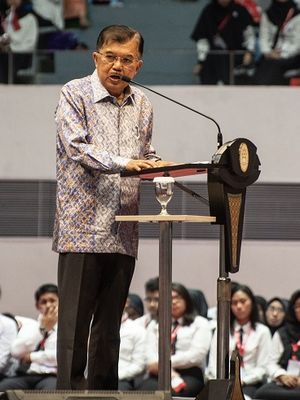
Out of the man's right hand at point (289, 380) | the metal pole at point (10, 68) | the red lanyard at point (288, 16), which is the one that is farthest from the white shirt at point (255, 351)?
the metal pole at point (10, 68)

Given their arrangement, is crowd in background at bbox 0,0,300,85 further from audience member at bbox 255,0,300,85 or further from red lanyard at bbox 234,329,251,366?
red lanyard at bbox 234,329,251,366

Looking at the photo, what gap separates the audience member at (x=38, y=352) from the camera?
6.94 meters

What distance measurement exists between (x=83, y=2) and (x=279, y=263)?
8.20 ft

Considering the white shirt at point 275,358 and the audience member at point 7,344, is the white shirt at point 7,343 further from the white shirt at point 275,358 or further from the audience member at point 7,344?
the white shirt at point 275,358

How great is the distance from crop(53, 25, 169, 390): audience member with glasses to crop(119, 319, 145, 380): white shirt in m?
3.33

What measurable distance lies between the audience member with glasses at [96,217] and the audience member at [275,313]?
371 cm

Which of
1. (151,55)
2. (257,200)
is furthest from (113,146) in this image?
(257,200)

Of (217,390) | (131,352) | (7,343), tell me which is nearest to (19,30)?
(7,343)

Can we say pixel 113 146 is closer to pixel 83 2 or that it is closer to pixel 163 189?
pixel 163 189

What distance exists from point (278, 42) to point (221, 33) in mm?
437

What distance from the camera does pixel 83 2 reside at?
28.9 ft

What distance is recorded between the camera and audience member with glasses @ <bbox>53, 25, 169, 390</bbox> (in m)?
3.69

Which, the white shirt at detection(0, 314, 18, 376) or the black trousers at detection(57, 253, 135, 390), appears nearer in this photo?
the black trousers at detection(57, 253, 135, 390)

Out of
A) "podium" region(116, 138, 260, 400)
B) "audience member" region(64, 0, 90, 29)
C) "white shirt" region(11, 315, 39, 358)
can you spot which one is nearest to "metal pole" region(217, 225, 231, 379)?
"podium" region(116, 138, 260, 400)
